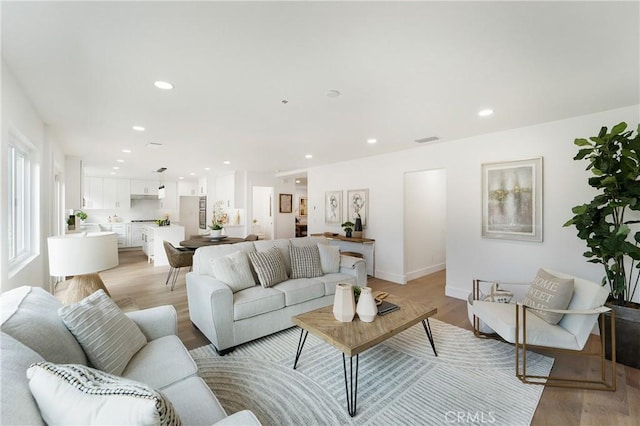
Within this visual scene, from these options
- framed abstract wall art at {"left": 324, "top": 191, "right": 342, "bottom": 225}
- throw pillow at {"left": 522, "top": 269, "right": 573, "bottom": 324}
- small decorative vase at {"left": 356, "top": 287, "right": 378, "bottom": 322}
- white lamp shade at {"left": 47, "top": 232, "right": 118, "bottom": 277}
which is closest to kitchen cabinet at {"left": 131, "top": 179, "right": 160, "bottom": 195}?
framed abstract wall art at {"left": 324, "top": 191, "right": 342, "bottom": 225}

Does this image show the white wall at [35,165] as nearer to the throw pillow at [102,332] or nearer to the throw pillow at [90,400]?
the throw pillow at [102,332]

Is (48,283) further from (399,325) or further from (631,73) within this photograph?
(631,73)

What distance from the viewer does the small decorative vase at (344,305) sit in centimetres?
221

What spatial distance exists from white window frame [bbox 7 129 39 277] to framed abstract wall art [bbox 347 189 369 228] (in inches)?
186

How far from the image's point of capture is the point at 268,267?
3.10 meters

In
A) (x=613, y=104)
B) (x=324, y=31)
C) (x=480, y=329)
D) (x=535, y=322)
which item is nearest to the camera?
(x=324, y=31)

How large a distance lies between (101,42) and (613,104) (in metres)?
4.48

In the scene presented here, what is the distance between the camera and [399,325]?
2148mm

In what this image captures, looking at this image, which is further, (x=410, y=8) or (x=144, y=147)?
(x=144, y=147)

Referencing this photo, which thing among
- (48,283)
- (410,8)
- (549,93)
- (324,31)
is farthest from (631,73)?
(48,283)

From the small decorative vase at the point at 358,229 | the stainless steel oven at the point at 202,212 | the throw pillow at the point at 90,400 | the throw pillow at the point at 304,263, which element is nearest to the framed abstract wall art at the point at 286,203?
the stainless steel oven at the point at 202,212

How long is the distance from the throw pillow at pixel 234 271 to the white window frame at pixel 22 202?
1588 millimetres

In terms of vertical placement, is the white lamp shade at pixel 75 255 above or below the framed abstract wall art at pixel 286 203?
below

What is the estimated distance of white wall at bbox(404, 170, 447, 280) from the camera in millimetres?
5062
